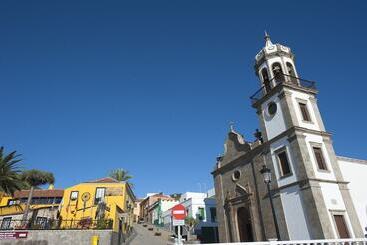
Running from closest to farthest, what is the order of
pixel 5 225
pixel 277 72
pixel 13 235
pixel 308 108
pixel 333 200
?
1. pixel 333 200
2. pixel 13 235
3. pixel 308 108
4. pixel 277 72
5. pixel 5 225

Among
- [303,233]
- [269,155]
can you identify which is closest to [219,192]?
[269,155]

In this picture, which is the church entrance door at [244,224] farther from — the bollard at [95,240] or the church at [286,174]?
the bollard at [95,240]

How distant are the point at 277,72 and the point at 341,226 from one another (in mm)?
13547

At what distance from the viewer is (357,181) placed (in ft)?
74.0

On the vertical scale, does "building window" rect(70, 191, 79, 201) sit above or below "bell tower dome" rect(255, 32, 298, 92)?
below

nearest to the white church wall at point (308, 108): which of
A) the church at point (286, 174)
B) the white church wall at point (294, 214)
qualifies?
the church at point (286, 174)

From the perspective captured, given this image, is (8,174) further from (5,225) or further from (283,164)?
(283,164)

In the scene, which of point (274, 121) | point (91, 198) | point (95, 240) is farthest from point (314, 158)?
point (91, 198)

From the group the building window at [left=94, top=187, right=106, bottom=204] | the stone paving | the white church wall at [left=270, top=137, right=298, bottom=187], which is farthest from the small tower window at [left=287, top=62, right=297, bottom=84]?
the building window at [left=94, top=187, right=106, bottom=204]

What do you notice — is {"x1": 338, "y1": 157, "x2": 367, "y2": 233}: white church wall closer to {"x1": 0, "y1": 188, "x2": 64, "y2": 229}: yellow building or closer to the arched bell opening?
the arched bell opening

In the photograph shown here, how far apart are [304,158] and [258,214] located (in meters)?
6.40

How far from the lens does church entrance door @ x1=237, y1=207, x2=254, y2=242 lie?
24784 millimetres

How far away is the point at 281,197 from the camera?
70.3 ft

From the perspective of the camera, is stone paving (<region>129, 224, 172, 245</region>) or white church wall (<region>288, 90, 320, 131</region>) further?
stone paving (<region>129, 224, 172, 245</region>)
